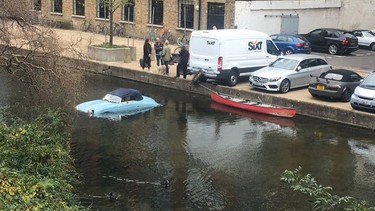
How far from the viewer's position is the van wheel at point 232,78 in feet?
92.4

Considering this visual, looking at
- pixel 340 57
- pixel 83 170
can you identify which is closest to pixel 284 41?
pixel 340 57

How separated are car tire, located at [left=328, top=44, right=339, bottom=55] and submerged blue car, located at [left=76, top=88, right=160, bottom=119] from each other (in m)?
16.0

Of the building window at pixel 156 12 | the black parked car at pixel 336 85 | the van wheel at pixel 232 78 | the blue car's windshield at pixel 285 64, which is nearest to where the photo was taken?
the black parked car at pixel 336 85

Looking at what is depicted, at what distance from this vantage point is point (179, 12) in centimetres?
4284

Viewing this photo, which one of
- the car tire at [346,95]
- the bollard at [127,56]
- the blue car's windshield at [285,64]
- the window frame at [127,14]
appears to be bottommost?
the car tire at [346,95]

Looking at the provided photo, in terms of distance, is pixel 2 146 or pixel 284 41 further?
pixel 284 41

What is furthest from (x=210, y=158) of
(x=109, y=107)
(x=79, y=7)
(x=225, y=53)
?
(x=79, y=7)

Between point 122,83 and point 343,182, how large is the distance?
16.0 meters

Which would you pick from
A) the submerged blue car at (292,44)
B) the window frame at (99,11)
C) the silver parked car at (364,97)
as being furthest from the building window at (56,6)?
the silver parked car at (364,97)

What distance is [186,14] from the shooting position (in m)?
42.5

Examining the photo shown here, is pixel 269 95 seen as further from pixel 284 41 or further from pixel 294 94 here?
pixel 284 41

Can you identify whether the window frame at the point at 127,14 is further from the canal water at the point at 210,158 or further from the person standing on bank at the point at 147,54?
the canal water at the point at 210,158

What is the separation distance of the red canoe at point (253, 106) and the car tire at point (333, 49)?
13.2 metres

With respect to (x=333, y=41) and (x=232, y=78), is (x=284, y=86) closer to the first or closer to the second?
(x=232, y=78)
